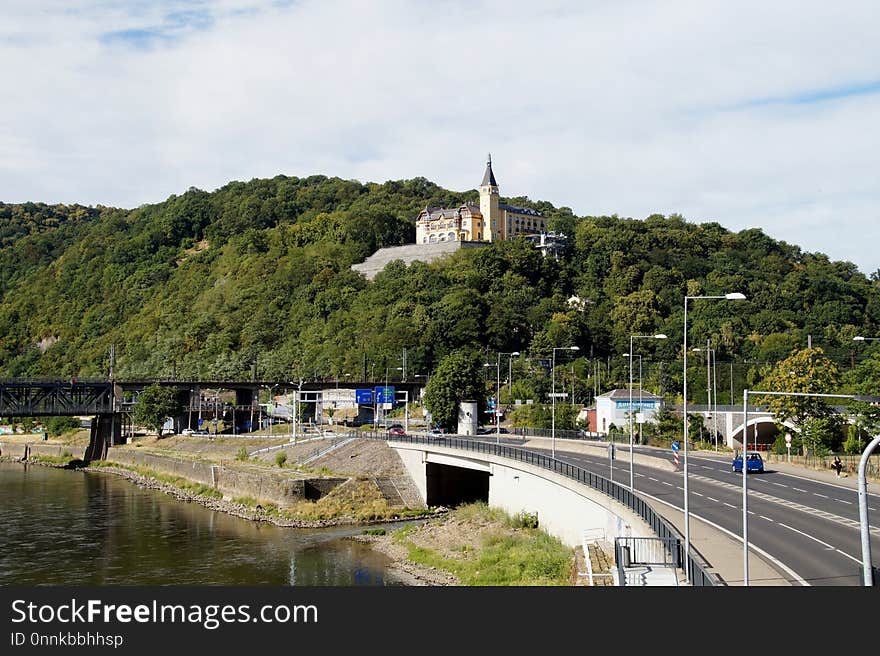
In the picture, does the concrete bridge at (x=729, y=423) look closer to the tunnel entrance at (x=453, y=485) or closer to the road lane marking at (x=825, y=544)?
the tunnel entrance at (x=453, y=485)

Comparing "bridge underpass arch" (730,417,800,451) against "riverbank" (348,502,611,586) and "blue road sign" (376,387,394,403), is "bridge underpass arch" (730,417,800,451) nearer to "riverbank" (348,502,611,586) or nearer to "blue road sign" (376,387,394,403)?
"riverbank" (348,502,611,586)

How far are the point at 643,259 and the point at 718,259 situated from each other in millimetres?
19944

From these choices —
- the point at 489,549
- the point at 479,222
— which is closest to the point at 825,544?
the point at 489,549

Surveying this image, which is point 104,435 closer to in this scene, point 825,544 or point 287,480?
point 287,480

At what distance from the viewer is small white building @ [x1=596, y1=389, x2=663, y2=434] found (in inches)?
3408

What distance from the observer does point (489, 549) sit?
4875cm

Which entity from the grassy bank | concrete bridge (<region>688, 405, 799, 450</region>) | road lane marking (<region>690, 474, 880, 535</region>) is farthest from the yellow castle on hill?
road lane marking (<region>690, 474, 880, 535</region>)

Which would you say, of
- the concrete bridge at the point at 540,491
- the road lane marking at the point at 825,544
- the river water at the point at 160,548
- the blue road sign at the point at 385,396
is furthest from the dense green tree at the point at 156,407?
the road lane marking at the point at 825,544

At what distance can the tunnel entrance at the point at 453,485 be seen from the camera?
70.4 m

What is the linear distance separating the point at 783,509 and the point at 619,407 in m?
46.9

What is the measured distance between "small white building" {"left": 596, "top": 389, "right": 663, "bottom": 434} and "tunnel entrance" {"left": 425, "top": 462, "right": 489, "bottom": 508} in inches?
757

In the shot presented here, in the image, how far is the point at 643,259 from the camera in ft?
561

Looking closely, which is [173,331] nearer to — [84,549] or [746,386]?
[746,386]

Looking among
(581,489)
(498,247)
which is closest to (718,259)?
(498,247)
